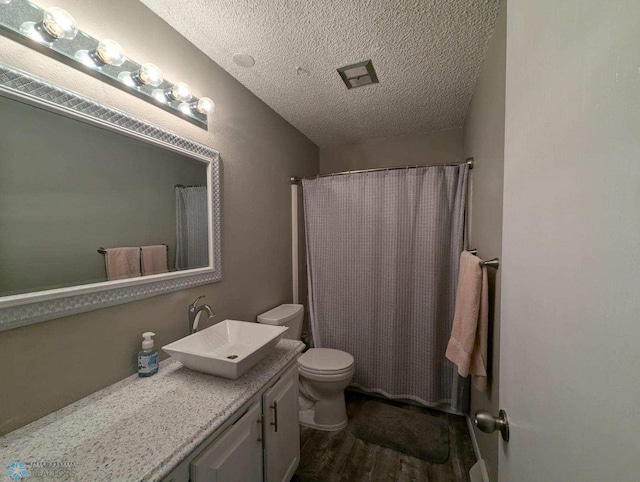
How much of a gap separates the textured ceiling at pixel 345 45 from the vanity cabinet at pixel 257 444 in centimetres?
171

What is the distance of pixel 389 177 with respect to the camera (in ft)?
6.65

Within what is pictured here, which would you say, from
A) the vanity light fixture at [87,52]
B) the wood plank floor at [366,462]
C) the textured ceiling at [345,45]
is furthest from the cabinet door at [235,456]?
the textured ceiling at [345,45]

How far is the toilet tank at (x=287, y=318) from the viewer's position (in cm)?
173

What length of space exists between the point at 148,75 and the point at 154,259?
807 millimetres

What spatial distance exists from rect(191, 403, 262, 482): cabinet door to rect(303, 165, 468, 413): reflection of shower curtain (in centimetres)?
129

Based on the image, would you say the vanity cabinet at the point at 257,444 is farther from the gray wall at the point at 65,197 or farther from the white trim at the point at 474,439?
the white trim at the point at 474,439

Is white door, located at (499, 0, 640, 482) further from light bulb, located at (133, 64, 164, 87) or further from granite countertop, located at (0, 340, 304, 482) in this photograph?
light bulb, located at (133, 64, 164, 87)

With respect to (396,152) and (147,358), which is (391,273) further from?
(147,358)

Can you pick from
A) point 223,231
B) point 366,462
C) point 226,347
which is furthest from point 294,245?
point 366,462

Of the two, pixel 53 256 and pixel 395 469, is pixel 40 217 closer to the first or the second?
pixel 53 256

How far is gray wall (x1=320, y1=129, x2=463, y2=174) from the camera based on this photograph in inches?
91.0

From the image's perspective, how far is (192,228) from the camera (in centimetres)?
131

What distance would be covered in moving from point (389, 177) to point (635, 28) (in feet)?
6.09

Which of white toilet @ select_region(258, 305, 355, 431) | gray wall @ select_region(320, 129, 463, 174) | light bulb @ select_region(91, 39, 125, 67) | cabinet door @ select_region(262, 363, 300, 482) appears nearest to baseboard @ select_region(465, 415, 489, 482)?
white toilet @ select_region(258, 305, 355, 431)
